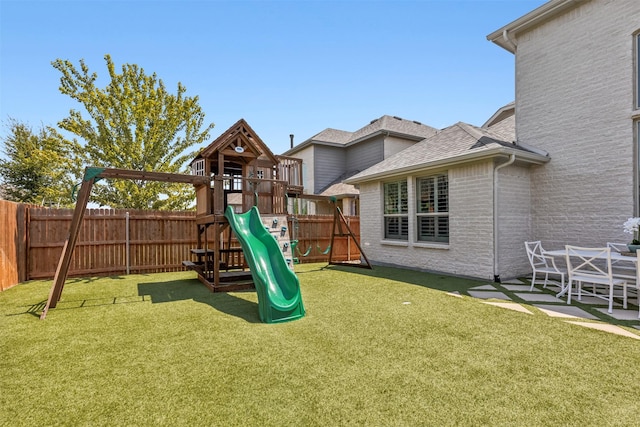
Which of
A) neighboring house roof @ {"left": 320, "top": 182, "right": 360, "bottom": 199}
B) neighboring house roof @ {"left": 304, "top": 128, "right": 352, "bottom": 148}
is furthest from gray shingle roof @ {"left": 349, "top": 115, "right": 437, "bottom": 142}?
neighboring house roof @ {"left": 320, "top": 182, "right": 360, "bottom": 199}

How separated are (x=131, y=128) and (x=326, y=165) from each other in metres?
9.51

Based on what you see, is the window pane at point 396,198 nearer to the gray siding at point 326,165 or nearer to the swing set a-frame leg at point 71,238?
the gray siding at point 326,165

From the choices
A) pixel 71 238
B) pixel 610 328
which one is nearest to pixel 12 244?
pixel 71 238

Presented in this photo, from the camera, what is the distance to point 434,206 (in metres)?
8.36

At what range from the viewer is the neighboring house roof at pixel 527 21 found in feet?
22.7

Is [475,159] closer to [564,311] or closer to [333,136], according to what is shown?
[564,311]

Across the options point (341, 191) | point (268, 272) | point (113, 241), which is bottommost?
point (268, 272)

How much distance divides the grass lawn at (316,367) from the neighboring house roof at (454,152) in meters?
3.51

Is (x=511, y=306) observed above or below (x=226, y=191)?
below

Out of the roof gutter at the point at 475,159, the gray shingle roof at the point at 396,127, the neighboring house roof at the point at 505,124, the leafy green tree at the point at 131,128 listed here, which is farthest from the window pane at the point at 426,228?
the leafy green tree at the point at 131,128

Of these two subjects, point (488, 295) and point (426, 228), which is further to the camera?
point (426, 228)

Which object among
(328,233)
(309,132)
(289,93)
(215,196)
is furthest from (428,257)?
(309,132)

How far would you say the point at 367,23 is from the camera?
828 cm

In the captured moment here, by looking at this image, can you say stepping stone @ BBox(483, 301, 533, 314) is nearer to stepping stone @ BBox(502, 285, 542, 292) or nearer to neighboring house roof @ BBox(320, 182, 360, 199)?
stepping stone @ BBox(502, 285, 542, 292)
